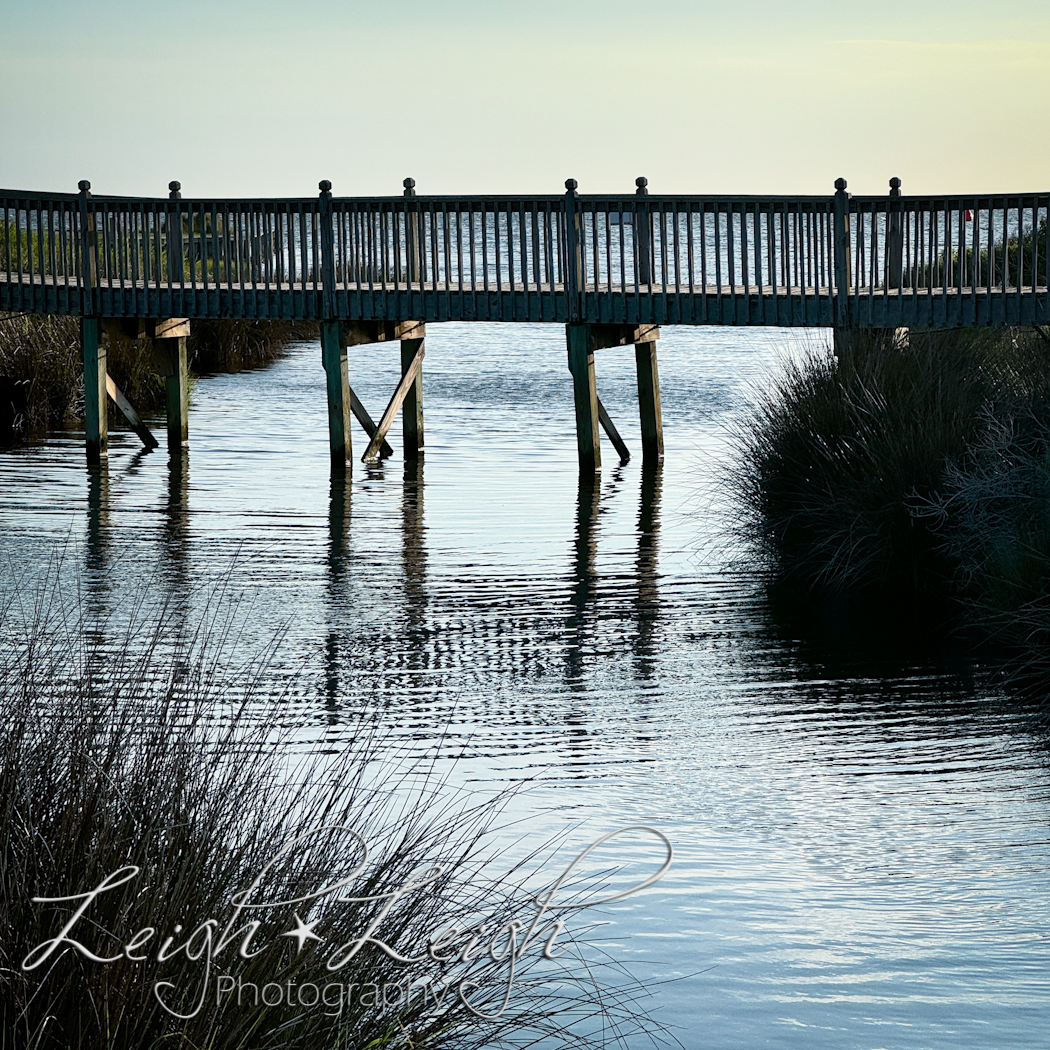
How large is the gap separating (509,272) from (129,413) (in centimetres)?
566

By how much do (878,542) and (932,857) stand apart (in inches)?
220

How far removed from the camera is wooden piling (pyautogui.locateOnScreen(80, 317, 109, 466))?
18953mm

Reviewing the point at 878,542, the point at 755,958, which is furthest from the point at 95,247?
the point at 755,958

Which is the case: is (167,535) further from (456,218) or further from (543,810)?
(543,810)

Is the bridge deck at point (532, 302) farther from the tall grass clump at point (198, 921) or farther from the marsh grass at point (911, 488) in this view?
the tall grass clump at point (198, 921)

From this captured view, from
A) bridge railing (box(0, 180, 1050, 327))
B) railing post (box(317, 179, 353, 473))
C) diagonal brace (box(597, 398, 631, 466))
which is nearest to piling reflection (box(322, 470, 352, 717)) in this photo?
railing post (box(317, 179, 353, 473))

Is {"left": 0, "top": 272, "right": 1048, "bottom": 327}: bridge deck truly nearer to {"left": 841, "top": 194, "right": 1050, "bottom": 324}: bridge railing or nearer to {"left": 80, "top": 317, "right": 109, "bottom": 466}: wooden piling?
{"left": 841, "top": 194, "right": 1050, "bottom": 324}: bridge railing

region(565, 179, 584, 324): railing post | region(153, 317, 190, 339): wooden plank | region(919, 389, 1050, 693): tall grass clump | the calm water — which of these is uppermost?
region(565, 179, 584, 324): railing post

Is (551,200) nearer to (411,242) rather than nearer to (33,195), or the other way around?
(411,242)

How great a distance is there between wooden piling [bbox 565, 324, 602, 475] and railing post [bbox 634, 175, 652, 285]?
79 centimetres

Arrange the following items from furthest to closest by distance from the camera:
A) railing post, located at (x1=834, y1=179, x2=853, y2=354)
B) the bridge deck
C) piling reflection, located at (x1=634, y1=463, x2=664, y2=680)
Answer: railing post, located at (x1=834, y1=179, x2=853, y2=354), the bridge deck, piling reflection, located at (x1=634, y1=463, x2=664, y2=680)

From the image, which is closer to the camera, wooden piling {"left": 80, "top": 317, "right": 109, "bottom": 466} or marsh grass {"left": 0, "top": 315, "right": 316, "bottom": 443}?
wooden piling {"left": 80, "top": 317, "right": 109, "bottom": 466}

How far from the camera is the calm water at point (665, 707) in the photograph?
5.36 metres

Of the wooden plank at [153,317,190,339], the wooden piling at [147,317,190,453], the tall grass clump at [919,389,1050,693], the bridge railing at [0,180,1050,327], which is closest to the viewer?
the tall grass clump at [919,389,1050,693]
